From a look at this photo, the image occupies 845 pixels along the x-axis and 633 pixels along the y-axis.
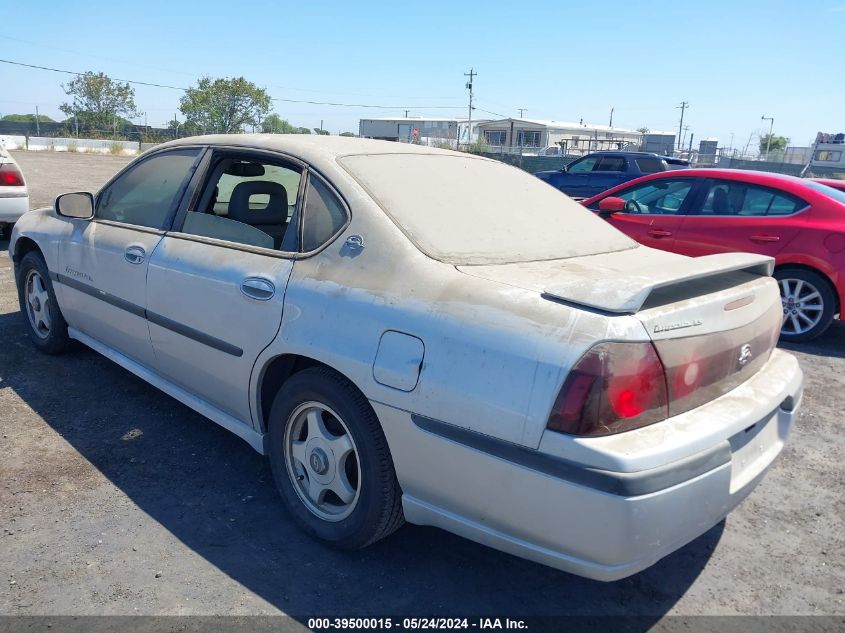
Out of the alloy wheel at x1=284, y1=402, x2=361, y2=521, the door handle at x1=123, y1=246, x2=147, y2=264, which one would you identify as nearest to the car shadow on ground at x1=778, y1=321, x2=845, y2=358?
the alloy wheel at x1=284, y1=402, x2=361, y2=521

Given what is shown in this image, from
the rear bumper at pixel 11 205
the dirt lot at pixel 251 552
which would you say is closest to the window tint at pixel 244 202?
the dirt lot at pixel 251 552

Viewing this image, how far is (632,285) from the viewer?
2.20m

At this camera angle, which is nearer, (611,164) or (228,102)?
(611,164)

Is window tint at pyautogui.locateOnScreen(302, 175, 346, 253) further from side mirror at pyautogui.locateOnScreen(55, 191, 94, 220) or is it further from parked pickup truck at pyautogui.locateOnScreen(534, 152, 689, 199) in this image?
parked pickup truck at pyautogui.locateOnScreen(534, 152, 689, 199)

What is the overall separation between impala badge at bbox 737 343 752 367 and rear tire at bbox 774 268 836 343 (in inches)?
161

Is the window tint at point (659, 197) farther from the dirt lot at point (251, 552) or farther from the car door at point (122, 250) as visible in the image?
the car door at point (122, 250)

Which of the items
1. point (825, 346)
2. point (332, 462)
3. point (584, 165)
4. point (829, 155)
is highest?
point (584, 165)

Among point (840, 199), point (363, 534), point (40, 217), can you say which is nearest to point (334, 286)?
point (363, 534)

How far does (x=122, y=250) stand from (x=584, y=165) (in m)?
13.5

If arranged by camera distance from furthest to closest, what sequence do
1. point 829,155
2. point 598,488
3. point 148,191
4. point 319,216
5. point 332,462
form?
point 829,155 < point 148,191 < point 319,216 < point 332,462 < point 598,488

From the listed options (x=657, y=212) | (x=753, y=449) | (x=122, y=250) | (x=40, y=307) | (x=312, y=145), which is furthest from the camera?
(x=657, y=212)

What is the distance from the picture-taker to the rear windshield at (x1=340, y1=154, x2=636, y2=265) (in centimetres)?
275

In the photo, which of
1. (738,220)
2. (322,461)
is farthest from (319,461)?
(738,220)

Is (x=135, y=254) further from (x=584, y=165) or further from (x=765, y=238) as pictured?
(x=584, y=165)
